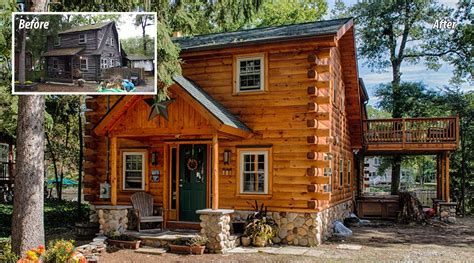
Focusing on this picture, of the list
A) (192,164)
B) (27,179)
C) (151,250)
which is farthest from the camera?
(192,164)

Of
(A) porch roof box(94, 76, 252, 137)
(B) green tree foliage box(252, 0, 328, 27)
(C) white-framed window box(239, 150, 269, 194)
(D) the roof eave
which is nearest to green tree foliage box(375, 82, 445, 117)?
(B) green tree foliage box(252, 0, 328, 27)

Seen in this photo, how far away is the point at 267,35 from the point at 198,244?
19.3ft

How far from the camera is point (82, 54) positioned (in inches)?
357

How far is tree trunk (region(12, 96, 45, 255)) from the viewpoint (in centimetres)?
958

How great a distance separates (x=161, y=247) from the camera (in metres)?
12.2

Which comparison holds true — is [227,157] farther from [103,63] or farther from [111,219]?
[103,63]

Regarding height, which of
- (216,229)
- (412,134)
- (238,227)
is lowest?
(238,227)

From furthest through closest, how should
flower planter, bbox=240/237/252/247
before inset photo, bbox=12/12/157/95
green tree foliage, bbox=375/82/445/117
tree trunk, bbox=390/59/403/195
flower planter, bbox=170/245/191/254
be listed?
tree trunk, bbox=390/59/403/195 → green tree foliage, bbox=375/82/445/117 → flower planter, bbox=240/237/252/247 → flower planter, bbox=170/245/191/254 → before inset photo, bbox=12/12/157/95

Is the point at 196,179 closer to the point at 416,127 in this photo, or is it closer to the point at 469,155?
the point at 416,127

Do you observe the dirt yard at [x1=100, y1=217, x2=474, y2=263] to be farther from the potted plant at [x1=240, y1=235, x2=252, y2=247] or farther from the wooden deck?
the wooden deck

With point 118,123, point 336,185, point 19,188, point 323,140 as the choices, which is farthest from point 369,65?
point 19,188

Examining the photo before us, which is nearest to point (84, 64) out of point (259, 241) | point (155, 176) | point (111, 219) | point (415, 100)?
point (111, 219)

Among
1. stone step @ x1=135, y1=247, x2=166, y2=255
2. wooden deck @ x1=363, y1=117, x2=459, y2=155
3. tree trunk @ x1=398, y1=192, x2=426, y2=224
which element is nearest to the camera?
stone step @ x1=135, y1=247, x2=166, y2=255

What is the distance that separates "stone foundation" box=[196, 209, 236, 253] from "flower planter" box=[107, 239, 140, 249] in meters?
1.77
